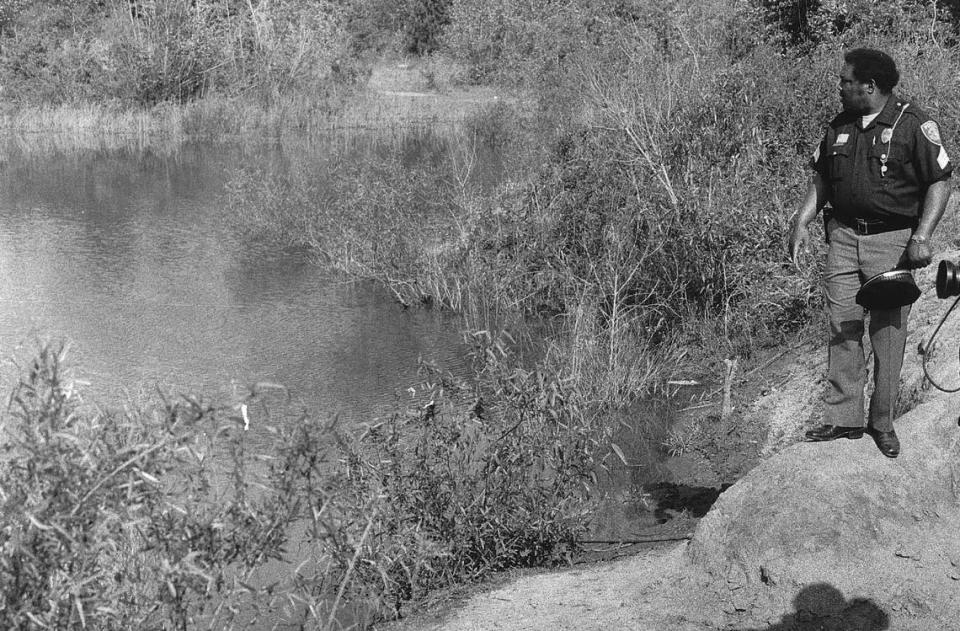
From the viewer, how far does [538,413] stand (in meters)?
5.71

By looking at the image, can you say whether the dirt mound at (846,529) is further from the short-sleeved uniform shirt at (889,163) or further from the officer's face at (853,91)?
the officer's face at (853,91)

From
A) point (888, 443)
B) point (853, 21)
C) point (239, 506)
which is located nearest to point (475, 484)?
point (239, 506)

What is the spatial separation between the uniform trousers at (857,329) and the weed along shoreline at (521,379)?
8.7 inches

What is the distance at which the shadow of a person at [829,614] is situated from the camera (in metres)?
4.07

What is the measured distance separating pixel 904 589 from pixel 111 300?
32.9ft

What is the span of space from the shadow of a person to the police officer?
69 cm

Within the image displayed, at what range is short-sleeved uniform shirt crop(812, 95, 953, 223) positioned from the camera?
4430 millimetres

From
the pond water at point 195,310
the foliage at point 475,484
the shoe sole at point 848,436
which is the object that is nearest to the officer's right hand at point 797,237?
the shoe sole at point 848,436

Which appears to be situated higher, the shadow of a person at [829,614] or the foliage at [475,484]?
the shadow of a person at [829,614]

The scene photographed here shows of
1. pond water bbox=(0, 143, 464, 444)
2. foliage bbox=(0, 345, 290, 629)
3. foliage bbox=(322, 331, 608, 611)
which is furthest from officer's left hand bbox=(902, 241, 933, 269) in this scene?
pond water bbox=(0, 143, 464, 444)

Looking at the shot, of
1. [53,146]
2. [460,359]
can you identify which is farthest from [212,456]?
[53,146]

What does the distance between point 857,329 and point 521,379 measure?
169 centimetres

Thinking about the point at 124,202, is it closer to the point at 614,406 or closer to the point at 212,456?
the point at 614,406

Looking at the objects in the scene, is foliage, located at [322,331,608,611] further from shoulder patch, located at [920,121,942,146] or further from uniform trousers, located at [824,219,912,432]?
shoulder patch, located at [920,121,942,146]
